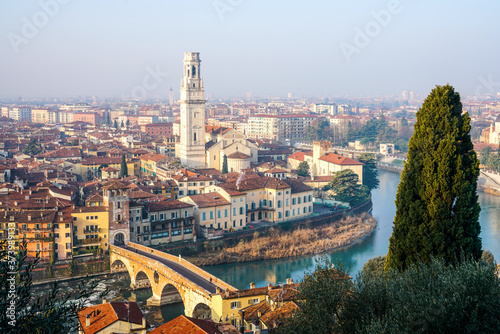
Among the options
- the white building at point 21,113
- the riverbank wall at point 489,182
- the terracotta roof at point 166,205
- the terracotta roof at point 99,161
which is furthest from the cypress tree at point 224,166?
the white building at point 21,113

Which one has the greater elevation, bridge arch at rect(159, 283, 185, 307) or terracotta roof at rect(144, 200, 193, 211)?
terracotta roof at rect(144, 200, 193, 211)

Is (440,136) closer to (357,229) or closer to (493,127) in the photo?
(357,229)

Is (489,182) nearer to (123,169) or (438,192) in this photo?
(123,169)

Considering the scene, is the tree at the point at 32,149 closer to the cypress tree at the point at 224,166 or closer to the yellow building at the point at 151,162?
the yellow building at the point at 151,162

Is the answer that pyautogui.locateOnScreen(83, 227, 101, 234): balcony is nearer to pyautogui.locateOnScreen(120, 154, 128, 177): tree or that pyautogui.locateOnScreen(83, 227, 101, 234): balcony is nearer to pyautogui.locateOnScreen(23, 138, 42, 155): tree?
pyautogui.locateOnScreen(120, 154, 128, 177): tree

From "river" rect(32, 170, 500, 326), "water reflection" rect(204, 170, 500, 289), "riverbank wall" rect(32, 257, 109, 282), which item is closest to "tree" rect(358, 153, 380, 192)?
"water reflection" rect(204, 170, 500, 289)
